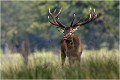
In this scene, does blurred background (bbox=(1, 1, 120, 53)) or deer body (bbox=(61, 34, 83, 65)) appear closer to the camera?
deer body (bbox=(61, 34, 83, 65))

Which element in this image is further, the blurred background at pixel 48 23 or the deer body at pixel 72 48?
the blurred background at pixel 48 23

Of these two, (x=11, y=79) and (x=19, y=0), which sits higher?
(x=19, y=0)

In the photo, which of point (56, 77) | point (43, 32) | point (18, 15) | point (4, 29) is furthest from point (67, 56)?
point (18, 15)

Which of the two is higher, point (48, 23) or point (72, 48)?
point (48, 23)

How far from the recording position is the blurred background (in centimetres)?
3572

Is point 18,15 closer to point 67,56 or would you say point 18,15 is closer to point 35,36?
point 35,36

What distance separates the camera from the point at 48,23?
1522 inches

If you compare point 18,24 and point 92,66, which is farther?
point 18,24

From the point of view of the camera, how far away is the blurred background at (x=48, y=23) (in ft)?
117

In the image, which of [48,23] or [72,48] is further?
[48,23]

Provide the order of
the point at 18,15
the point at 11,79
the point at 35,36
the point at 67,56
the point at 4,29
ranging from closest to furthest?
1. the point at 11,79
2. the point at 67,56
3. the point at 4,29
4. the point at 18,15
5. the point at 35,36

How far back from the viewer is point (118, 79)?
6.88 metres

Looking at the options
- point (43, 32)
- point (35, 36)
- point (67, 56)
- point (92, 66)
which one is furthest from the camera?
point (35, 36)

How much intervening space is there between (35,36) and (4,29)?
29.1ft
